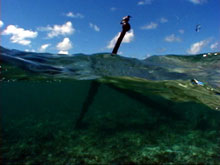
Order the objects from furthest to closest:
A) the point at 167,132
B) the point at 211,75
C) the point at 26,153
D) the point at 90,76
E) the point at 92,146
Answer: the point at 90,76 < the point at 211,75 < the point at 167,132 < the point at 92,146 < the point at 26,153

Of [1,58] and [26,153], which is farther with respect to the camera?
[1,58]

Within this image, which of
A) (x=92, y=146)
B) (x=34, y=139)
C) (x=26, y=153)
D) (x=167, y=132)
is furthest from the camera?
(x=167, y=132)

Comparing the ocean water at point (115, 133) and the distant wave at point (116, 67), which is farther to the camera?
the distant wave at point (116, 67)

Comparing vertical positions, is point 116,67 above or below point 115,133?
above

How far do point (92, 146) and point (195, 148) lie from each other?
19.8 ft

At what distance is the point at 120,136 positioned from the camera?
37.5 ft

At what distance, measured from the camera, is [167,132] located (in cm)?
1270

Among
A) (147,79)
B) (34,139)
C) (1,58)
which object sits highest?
(1,58)

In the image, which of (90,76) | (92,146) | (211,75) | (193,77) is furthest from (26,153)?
(211,75)

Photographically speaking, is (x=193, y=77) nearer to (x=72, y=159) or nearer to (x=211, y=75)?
(x=211, y=75)

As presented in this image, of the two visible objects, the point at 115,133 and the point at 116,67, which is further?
the point at 116,67

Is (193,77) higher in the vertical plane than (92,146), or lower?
higher

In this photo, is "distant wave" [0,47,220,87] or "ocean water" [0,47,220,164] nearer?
"ocean water" [0,47,220,164]

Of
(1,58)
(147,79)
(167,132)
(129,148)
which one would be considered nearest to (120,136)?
(129,148)
